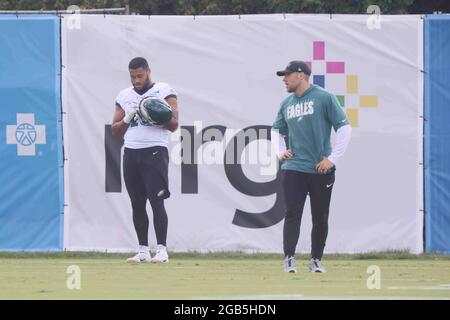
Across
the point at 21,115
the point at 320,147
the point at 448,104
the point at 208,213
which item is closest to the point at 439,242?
the point at 448,104

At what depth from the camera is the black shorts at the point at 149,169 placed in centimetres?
1348

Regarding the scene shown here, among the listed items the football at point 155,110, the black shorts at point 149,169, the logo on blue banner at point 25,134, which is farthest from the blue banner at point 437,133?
the logo on blue banner at point 25,134

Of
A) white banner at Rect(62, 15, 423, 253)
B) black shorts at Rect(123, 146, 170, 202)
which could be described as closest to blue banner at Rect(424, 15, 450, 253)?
white banner at Rect(62, 15, 423, 253)

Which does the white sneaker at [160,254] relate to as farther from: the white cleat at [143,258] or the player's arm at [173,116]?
the player's arm at [173,116]

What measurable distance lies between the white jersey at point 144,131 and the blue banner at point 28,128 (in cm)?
198

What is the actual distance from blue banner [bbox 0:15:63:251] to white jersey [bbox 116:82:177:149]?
6.50ft

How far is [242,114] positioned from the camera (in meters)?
15.3

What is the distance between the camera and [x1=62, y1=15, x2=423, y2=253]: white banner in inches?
603

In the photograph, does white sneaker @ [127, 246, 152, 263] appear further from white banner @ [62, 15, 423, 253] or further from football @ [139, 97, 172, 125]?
white banner @ [62, 15, 423, 253]

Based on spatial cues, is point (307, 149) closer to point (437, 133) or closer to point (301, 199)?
point (301, 199)

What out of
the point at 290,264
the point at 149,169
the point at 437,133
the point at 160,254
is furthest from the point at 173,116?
the point at 437,133

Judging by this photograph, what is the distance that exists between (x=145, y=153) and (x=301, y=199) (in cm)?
194

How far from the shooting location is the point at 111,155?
606 inches
